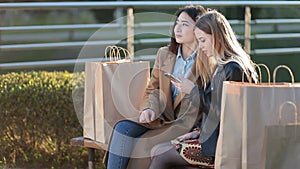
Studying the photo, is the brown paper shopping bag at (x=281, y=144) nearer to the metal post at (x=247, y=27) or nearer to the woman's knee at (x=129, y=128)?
the woman's knee at (x=129, y=128)

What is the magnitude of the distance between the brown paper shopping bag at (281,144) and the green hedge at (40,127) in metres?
2.71

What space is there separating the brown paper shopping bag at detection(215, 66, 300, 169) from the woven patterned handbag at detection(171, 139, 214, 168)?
1.41 ft

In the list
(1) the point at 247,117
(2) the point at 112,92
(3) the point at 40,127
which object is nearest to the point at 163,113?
(2) the point at 112,92

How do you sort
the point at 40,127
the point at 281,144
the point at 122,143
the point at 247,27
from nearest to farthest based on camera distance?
1. the point at 281,144
2. the point at 122,143
3. the point at 40,127
4. the point at 247,27

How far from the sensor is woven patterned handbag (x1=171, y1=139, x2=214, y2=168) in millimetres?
3645

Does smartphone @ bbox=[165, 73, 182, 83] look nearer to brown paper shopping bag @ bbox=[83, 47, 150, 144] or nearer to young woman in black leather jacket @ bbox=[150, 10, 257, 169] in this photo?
young woman in black leather jacket @ bbox=[150, 10, 257, 169]

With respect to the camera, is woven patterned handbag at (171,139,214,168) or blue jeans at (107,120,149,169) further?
blue jeans at (107,120,149,169)

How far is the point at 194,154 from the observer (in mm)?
3674

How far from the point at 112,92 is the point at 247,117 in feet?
4.80

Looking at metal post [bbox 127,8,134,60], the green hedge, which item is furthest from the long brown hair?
metal post [bbox 127,8,134,60]

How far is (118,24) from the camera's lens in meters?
8.34

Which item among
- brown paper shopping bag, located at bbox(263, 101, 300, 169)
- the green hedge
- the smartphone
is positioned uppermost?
the smartphone

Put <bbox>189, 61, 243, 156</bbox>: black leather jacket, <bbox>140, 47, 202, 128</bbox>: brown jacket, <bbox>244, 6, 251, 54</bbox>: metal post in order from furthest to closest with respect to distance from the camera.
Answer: <bbox>244, 6, 251, 54</bbox>: metal post < <bbox>140, 47, 202, 128</bbox>: brown jacket < <bbox>189, 61, 243, 156</bbox>: black leather jacket

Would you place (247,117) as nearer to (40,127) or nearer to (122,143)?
(122,143)
